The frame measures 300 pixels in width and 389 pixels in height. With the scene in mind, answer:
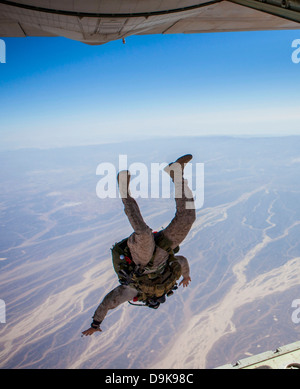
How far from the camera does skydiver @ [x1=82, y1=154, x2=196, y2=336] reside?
2094 millimetres

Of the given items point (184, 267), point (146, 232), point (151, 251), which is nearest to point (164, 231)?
point (151, 251)

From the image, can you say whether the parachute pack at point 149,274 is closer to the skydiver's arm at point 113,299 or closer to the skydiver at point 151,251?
the skydiver at point 151,251

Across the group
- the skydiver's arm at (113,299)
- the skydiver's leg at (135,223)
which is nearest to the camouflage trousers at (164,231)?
the skydiver's leg at (135,223)

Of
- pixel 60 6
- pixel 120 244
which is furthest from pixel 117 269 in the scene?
pixel 60 6

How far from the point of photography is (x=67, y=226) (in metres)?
129

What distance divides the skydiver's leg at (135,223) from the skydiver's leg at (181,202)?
38 cm

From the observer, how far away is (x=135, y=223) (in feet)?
A: 6.75

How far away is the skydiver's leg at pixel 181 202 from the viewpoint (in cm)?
231

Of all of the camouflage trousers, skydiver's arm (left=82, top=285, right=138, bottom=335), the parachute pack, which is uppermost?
the camouflage trousers

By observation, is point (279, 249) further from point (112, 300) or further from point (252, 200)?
point (112, 300)

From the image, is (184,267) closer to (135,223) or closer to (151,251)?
(151,251)

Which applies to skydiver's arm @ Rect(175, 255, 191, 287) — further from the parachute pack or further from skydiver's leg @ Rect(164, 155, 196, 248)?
skydiver's leg @ Rect(164, 155, 196, 248)

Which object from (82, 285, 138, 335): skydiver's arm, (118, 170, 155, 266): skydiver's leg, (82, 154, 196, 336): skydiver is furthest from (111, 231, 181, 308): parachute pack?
(118, 170, 155, 266): skydiver's leg

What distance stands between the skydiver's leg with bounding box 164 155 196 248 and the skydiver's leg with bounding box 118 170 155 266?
381 millimetres
